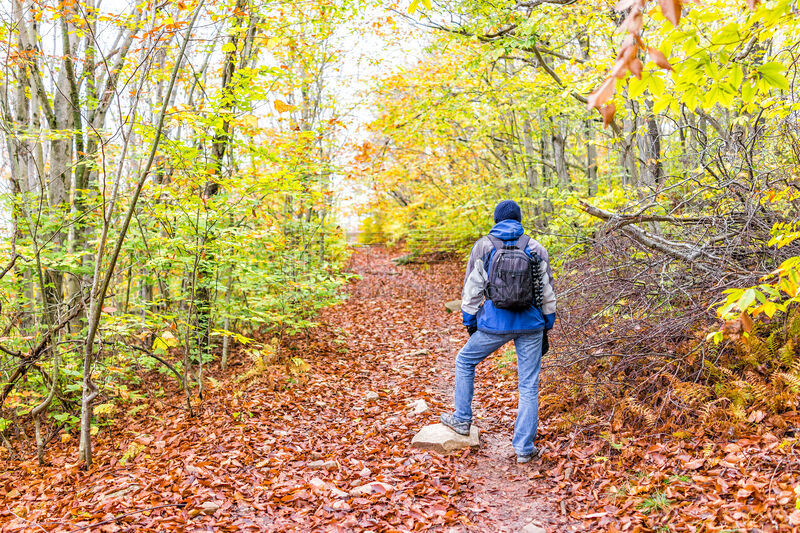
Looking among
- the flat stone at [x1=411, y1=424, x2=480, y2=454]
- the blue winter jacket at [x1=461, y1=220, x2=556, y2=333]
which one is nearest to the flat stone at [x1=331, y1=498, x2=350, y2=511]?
the flat stone at [x1=411, y1=424, x2=480, y2=454]

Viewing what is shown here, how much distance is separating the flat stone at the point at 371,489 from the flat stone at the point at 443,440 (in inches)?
28.1

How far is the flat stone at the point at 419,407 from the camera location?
5.46 meters

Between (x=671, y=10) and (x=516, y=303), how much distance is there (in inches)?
112

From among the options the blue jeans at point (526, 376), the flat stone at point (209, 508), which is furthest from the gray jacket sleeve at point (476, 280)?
the flat stone at point (209, 508)

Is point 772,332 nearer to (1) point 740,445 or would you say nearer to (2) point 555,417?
(1) point 740,445

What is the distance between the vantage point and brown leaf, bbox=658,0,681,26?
51.9 inches

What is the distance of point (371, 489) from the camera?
382cm

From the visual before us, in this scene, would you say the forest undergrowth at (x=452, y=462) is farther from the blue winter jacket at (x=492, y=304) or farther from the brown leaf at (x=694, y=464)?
the blue winter jacket at (x=492, y=304)

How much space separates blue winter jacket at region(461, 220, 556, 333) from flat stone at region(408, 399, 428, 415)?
5.49ft

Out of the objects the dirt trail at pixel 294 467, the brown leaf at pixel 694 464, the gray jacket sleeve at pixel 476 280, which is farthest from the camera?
the gray jacket sleeve at pixel 476 280

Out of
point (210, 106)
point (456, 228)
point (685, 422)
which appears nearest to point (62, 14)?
point (210, 106)

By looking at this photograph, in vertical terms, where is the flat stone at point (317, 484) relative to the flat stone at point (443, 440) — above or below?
below

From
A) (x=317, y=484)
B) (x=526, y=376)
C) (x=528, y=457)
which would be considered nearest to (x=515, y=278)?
(x=526, y=376)

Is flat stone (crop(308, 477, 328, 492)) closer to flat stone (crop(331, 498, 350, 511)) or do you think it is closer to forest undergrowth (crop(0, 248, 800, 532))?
forest undergrowth (crop(0, 248, 800, 532))
